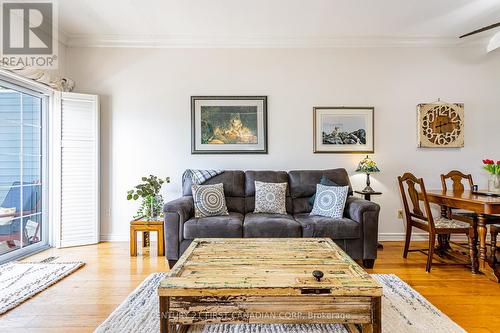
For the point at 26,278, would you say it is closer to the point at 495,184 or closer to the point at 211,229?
the point at 211,229

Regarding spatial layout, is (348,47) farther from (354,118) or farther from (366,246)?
(366,246)

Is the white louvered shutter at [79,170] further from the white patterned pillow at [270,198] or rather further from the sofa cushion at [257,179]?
the white patterned pillow at [270,198]

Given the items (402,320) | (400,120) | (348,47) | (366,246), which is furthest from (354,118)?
(402,320)

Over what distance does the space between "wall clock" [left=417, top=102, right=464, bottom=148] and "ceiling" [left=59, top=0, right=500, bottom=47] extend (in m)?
0.91

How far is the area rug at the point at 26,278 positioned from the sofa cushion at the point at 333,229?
232 cm

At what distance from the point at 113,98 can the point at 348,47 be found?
10.6 feet

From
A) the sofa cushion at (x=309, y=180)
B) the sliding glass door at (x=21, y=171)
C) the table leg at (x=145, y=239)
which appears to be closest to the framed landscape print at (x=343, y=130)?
the sofa cushion at (x=309, y=180)

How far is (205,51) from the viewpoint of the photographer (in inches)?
155

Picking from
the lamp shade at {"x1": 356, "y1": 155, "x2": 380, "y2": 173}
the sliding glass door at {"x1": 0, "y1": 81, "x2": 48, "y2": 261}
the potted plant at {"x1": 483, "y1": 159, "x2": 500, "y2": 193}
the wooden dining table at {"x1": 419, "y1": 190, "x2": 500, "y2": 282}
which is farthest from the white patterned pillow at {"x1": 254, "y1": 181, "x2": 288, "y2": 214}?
the sliding glass door at {"x1": 0, "y1": 81, "x2": 48, "y2": 261}

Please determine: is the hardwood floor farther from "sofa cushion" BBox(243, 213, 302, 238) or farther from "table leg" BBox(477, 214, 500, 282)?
"sofa cushion" BBox(243, 213, 302, 238)

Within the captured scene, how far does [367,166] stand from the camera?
3566mm

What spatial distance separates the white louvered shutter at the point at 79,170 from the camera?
3627mm

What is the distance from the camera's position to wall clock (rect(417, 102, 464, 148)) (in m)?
3.91

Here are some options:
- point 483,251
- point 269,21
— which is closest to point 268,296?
point 483,251
